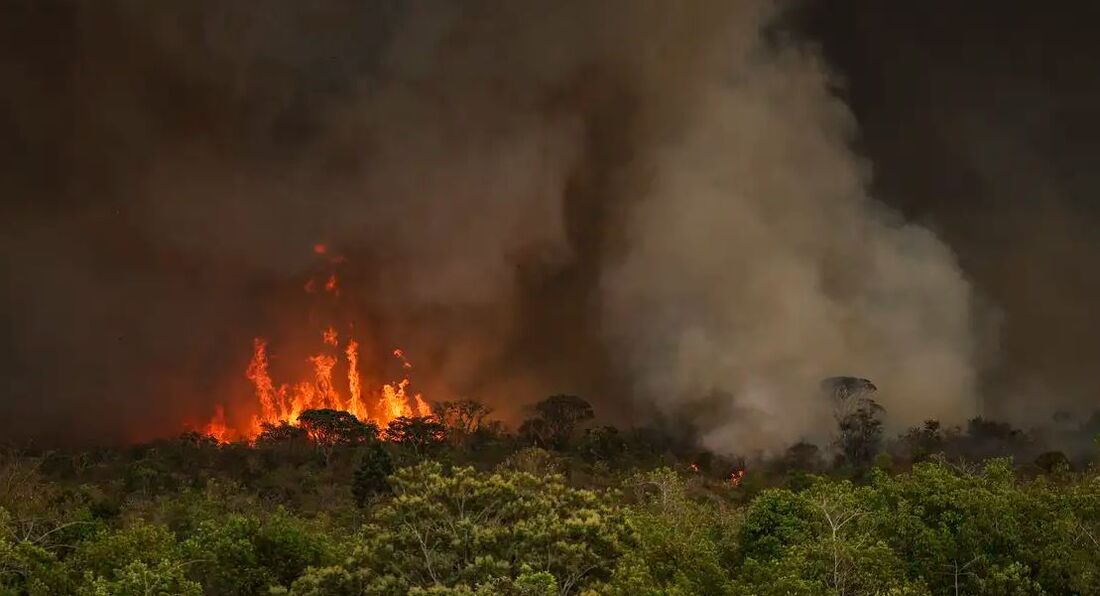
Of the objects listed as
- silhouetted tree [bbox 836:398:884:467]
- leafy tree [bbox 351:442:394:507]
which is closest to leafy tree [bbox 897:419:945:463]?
silhouetted tree [bbox 836:398:884:467]

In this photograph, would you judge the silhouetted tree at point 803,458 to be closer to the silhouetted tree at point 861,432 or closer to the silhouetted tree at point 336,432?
the silhouetted tree at point 861,432

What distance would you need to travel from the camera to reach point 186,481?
13838 cm

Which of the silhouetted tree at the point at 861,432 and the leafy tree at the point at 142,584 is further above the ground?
the silhouetted tree at the point at 861,432

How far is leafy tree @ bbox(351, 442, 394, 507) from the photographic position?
386 feet

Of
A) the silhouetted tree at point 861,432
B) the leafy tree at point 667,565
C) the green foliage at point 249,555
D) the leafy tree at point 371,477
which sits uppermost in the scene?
the silhouetted tree at point 861,432

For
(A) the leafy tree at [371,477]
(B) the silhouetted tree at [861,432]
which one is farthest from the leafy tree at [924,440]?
(A) the leafy tree at [371,477]

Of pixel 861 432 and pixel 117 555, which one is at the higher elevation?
pixel 861 432

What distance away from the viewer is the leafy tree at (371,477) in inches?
4636

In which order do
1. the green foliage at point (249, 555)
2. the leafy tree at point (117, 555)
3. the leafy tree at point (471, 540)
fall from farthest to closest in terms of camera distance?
the green foliage at point (249, 555) → the leafy tree at point (117, 555) → the leafy tree at point (471, 540)

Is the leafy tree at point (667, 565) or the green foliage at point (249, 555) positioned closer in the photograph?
the leafy tree at point (667, 565)

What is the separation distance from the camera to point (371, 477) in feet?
403

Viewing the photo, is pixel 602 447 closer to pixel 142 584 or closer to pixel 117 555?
pixel 117 555

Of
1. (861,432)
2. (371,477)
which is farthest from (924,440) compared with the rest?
(371,477)

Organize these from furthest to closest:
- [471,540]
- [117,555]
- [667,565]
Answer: [117,555]
[667,565]
[471,540]
